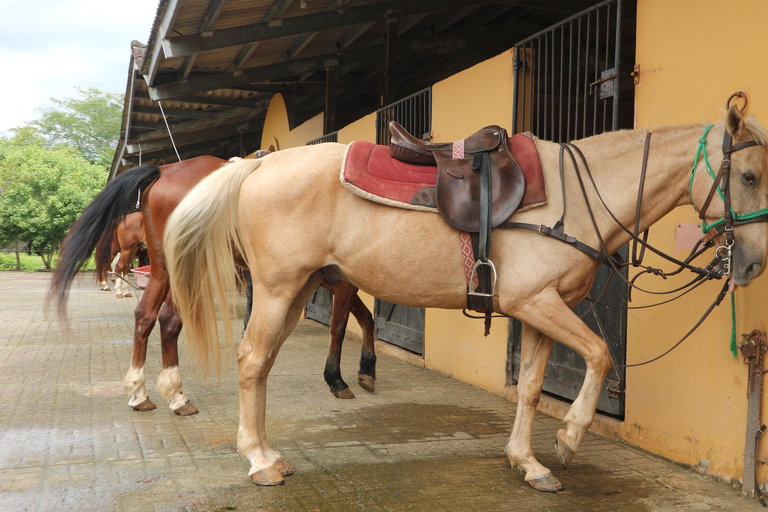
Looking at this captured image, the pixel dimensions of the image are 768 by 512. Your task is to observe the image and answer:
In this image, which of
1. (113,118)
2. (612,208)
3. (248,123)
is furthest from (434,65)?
(113,118)

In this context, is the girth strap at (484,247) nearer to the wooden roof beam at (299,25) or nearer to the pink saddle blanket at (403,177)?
the pink saddle blanket at (403,177)

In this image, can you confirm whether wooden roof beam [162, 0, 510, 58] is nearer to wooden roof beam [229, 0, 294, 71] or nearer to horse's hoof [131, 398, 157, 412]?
wooden roof beam [229, 0, 294, 71]

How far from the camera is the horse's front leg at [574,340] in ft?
9.61

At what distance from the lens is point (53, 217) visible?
28.7 metres

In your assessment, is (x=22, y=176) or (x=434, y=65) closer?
(x=434, y=65)

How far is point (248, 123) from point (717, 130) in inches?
540

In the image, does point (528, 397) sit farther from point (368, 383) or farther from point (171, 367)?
point (171, 367)

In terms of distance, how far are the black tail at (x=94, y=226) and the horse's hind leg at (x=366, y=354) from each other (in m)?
1.92

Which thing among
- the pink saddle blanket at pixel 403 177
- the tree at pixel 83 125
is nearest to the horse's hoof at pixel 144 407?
the pink saddle blanket at pixel 403 177

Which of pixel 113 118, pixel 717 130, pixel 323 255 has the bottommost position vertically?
pixel 323 255

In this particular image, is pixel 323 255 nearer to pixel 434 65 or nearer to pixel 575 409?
pixel 575 409

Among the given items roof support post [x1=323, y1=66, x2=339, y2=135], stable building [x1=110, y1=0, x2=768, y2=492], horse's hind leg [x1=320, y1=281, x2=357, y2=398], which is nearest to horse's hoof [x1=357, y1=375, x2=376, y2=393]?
horse's hind leg [x1=320, y1=281, x2=357, y2=398]

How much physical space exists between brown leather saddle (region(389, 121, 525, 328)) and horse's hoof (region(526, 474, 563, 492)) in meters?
0.88

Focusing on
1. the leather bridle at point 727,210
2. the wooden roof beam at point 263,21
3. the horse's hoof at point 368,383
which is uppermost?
the wooden roof beam at point 263,21
